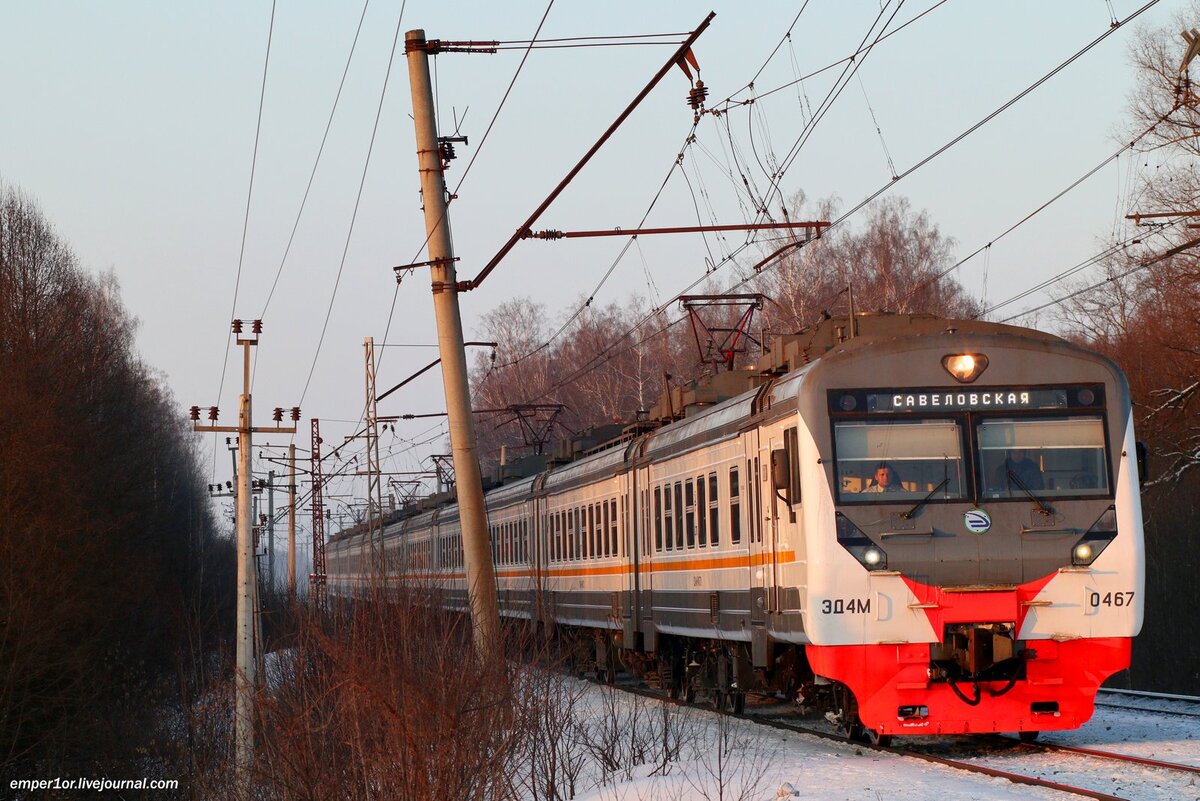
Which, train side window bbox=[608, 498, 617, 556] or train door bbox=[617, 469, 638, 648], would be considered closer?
train door bbox=[617, 469, 638, 648]

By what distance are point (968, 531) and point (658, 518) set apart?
6589mm

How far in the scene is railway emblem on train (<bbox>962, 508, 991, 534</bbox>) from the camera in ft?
38.2

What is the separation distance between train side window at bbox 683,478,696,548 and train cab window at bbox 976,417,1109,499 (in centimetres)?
474

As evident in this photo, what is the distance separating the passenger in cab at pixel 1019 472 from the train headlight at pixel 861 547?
111cm

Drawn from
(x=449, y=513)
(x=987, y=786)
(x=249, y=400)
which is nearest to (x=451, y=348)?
(x=987, y=786)

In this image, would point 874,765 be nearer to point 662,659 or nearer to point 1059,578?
point 1059,578

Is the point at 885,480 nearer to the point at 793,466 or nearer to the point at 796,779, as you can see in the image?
the point at 793,466

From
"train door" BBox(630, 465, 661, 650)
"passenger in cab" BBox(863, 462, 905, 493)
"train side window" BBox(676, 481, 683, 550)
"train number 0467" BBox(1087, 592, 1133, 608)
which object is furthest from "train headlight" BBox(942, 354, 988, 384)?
"train door" BBox(630, 465, 661, 650)

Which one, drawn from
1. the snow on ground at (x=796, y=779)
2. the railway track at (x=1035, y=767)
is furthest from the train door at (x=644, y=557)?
the snow on ground at (x=796, y=779)

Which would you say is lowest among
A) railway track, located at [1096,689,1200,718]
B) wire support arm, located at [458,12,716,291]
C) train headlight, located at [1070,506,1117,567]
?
railway track, located at [1096,689,1200,718]

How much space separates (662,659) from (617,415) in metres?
37.1

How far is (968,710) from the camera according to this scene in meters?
11.7

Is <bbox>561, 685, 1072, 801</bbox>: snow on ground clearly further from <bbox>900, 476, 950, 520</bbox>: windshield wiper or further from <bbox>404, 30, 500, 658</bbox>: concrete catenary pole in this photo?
<bbox>404, 30, 500, 658</bbox>: concrete catenary pole

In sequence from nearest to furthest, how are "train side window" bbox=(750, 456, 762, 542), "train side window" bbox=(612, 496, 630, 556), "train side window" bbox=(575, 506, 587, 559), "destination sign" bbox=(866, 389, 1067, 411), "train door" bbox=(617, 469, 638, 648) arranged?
1. "destination sign" bbox=(866, 389, 1067, 411)
2. "train side window" bbox=(750, 456, 762, 542)
3. "train door" bbox=(617, 469, 638, 648)
4. "train side window" bbox=(612, 496, 630, 556)
5. "train side window" bbox=(575, 506, 587, 559)
